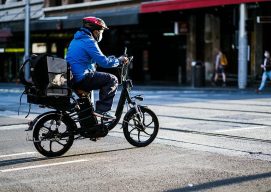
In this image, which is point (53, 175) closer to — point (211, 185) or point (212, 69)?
point (211, 185)

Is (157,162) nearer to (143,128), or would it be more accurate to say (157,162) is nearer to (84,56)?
(143,128)

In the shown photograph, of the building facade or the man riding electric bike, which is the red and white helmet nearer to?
the man riding electric bike

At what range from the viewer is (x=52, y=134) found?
25.1 feet

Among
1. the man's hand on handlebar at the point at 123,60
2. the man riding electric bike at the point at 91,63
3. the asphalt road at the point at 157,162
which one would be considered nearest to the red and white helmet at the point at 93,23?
the man riding electric bike at the point at 91,63

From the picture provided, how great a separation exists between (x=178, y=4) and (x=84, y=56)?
21.8m

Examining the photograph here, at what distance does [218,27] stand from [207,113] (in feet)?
62.5

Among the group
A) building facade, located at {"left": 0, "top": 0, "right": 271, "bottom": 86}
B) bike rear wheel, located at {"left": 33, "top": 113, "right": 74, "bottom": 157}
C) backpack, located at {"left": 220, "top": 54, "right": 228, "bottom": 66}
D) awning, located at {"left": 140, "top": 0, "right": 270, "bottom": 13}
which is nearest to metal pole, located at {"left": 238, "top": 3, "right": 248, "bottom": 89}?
building facade, located at {"left": 0, "top": 0, "right": 271, "bottom": 86}

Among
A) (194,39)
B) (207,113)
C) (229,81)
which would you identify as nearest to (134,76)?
(194,39)

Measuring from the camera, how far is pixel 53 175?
6547mm

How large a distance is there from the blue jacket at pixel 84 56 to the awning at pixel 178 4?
1938cm

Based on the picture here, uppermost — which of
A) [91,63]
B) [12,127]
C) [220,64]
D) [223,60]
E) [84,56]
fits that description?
[84,56]

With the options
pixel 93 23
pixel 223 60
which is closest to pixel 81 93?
pixel 93 23

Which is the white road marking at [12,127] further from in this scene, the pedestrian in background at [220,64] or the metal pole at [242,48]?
the pedestrian in background at [220,64]

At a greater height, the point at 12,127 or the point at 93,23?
the point at 93,23
